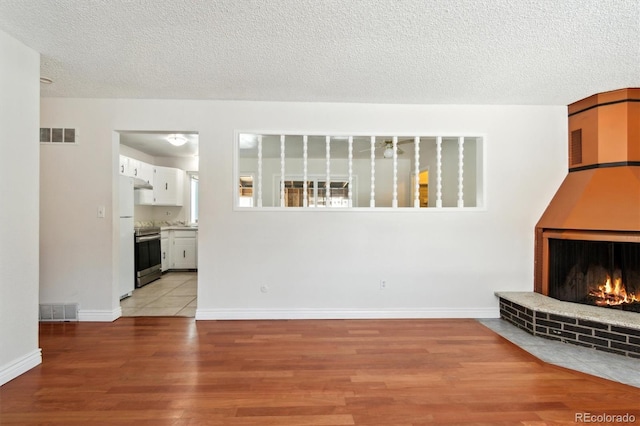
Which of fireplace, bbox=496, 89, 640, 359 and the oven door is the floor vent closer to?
the oven door

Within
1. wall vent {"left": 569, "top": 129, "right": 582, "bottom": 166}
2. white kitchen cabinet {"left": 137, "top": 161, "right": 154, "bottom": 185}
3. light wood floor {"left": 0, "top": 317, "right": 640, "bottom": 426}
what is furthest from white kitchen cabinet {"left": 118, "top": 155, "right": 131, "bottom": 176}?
wall vent {"left": 569, "top": 129, "right": 582, "bottom": 166}

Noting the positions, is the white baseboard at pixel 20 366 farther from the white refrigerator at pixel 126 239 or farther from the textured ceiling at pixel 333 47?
the textured ceiling at pixel 333 47

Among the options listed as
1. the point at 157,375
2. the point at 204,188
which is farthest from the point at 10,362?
the point at 204,188

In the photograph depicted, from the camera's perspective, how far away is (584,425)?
179 centimetres

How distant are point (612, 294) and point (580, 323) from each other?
0.62 m

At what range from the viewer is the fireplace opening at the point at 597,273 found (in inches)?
117

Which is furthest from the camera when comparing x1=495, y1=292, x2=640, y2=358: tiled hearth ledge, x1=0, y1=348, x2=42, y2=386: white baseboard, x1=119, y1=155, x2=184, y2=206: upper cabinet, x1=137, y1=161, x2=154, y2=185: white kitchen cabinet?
x1=137, y1=161, x2=154, y2=185: white kitchen cabinet

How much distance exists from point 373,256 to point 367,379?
1544mm

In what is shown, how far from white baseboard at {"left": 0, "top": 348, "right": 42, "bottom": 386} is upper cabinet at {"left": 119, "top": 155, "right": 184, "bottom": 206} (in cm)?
349

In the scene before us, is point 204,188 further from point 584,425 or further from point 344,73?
point 584,425

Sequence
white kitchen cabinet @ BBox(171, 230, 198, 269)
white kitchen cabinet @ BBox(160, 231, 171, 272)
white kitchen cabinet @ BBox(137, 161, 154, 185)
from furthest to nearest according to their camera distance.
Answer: white kitchen cabinet @ BBox(171, 230, 198, 269)
white kitchen cabinet @ BBox(160, 231, 171, 272)
white kitchen cabinet @ BBox(137, 161, 154, 185)

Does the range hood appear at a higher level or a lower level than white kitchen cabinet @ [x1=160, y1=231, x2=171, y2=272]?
higher

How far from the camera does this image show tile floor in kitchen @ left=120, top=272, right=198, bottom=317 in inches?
149

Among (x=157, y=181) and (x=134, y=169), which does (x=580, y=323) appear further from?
(x=157, y=181)
